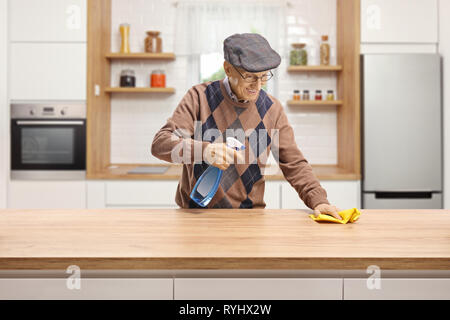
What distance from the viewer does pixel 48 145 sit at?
335cm

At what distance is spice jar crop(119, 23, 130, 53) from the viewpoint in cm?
382

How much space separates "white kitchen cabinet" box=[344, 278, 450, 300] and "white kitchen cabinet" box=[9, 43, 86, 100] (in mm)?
2827

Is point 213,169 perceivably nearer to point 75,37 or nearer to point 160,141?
point 160,141

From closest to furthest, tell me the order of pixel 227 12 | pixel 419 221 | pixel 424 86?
pixel 419 221
pixel 424 86
pixel 227 12

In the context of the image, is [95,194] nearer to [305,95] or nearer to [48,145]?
[48,145]

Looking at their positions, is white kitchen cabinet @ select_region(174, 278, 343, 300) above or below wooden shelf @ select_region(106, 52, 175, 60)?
below

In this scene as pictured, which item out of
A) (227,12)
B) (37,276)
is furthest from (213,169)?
(227,12)

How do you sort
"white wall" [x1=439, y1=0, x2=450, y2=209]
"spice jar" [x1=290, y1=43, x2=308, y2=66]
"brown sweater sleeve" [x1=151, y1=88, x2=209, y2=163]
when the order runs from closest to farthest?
"brown sweater sleeve" [x1=151, y1=88, x2=209, y2=163], "white wall" [x1=439, y1=0, x2=450, y2=209], "spice jar" [x1=290, y1=43, x2=308, y2=66]

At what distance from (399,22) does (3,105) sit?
314 centimetres

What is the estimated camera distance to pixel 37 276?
1.07m

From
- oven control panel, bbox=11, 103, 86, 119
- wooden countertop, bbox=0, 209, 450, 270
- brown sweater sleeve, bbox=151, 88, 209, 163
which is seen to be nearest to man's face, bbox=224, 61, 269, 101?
brown sweater sleeve, bbox=151, 88, 209, 163

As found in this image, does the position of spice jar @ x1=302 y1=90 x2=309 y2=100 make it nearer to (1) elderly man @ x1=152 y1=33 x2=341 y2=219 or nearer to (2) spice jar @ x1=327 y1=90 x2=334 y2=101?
(2) spice jar @ x1=327 y1=90 x2=334 y2=101

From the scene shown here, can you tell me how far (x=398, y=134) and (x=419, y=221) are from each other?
1937mm

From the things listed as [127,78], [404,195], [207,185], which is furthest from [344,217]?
[127,78]
